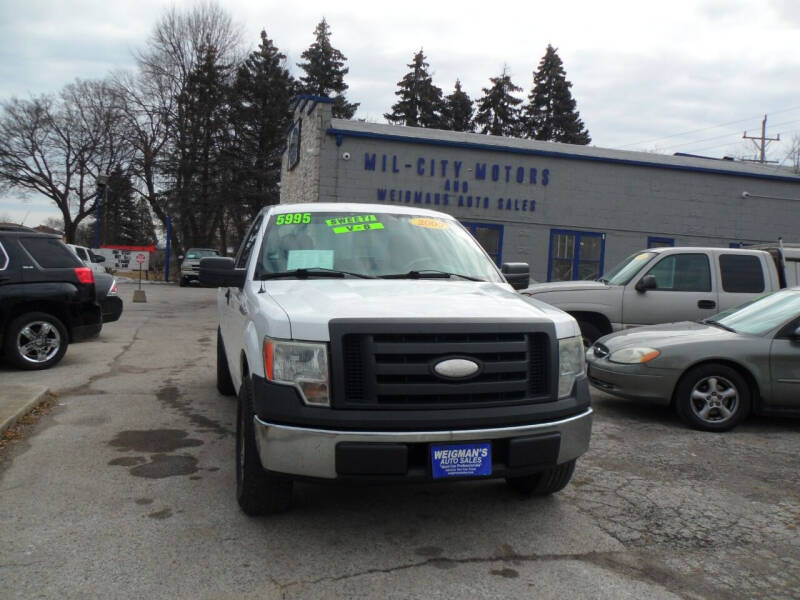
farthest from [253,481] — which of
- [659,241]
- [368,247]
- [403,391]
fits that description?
[659,241]

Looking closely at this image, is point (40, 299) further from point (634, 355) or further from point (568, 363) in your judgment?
point (568, 363)

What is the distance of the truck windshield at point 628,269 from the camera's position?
938 cm

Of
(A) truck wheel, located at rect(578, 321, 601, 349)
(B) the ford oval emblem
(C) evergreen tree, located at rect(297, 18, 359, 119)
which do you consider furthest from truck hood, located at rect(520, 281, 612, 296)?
(C) evergreen tree, located at rect(297, 18, 359, 119)

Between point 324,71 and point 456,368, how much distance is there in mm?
51423

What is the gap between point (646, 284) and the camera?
29.8 ft

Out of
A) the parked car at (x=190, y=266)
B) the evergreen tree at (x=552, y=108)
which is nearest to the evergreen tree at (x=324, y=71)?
the evergreen tree at (x=552, y=108)

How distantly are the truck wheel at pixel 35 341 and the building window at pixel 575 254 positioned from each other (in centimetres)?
1483

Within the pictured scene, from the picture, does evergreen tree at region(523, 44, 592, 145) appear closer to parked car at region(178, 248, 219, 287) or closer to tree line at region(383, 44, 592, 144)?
tree line at region(383, 44, 592, 144)

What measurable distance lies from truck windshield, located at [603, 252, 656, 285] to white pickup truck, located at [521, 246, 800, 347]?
0.02 meters

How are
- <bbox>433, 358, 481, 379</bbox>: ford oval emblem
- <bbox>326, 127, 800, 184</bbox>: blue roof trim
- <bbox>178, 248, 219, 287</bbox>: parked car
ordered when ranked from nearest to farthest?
1. <bbox>433, 358, 481, 379</bbox>: ford oval emblem
2. <bbox>326, 127, 800, 184</bbox>: blue roof trim
3. <bbox>178, 248, 219, 287</bbox>: parked car

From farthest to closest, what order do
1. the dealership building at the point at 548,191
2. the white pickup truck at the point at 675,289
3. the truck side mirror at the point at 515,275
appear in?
1. the dealership building at the point at 548,191
2. the white pickup truck at the point at 675,289
3. the truck side mirror at the point at 515,275

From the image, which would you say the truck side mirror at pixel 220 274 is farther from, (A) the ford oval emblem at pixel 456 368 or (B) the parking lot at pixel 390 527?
(A) the ford oval emblem at pixel 456 368

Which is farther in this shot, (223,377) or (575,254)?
(575,254)

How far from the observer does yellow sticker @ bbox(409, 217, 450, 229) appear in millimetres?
5219
